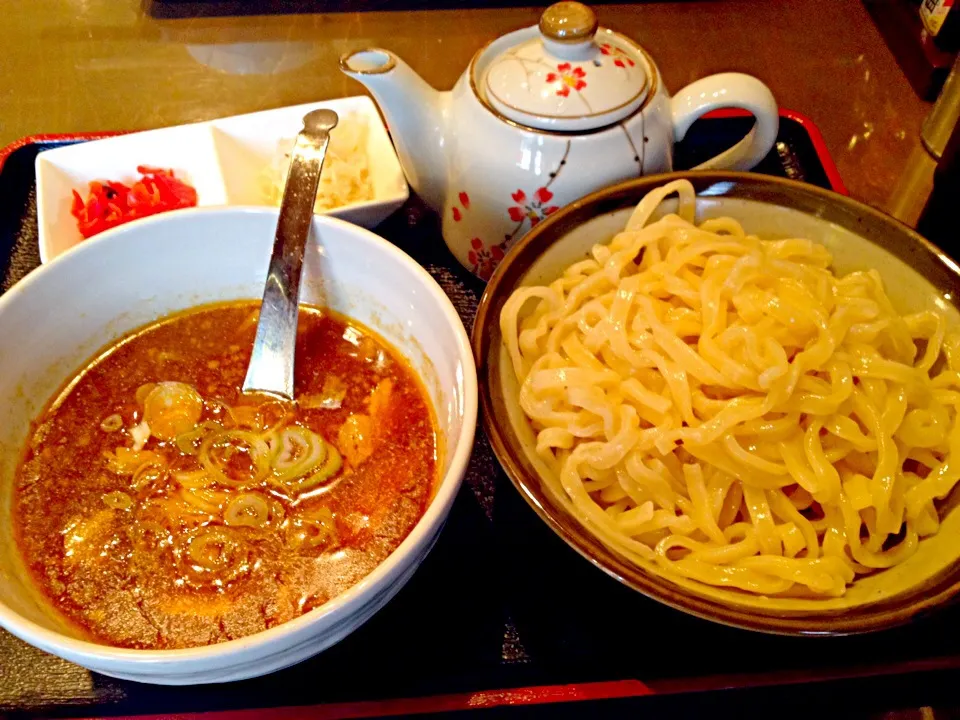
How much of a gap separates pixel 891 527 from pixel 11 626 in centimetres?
121

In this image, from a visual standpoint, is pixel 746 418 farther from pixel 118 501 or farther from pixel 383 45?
pixel 383 45

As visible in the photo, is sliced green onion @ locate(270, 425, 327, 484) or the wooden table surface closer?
sliced green onion @ locate(270, 425, 327, 484)

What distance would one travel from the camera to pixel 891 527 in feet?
3.70

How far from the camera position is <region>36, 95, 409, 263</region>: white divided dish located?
173 centimetres

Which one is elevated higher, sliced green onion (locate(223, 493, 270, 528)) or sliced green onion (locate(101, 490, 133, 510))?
sliced green onion (locate(223, 493, 270, 528))

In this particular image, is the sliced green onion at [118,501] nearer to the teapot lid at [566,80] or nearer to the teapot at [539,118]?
the teapot at [539,118]

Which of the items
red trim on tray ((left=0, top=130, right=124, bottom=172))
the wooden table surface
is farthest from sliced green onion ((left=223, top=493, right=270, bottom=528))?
the wooden table surface

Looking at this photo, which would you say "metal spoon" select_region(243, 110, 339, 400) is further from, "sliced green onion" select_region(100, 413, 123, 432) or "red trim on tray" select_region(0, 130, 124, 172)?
"red trim on tray" select_region(0, 130, 124, 172)

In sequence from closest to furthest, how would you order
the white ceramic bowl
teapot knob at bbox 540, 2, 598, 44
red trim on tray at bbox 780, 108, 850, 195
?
the white ceramic bowl, teapot knob at bbox 540, 2, 598, 44, red trim on tray at bbox 780, 108, 850, 195

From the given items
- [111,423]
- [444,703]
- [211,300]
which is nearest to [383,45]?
[211,300]

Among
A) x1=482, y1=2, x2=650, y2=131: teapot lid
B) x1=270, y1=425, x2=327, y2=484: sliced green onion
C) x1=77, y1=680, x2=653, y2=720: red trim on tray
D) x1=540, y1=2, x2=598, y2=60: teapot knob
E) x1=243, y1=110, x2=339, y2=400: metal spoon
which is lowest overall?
x1=77, y1=680, x2=653, y2=720: red trim on tray

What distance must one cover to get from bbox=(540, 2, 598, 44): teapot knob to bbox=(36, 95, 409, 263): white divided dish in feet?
1.63

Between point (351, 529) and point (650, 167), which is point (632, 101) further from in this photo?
point (351, 529)

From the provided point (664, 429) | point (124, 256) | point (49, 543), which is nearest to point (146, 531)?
point (49, 543)
